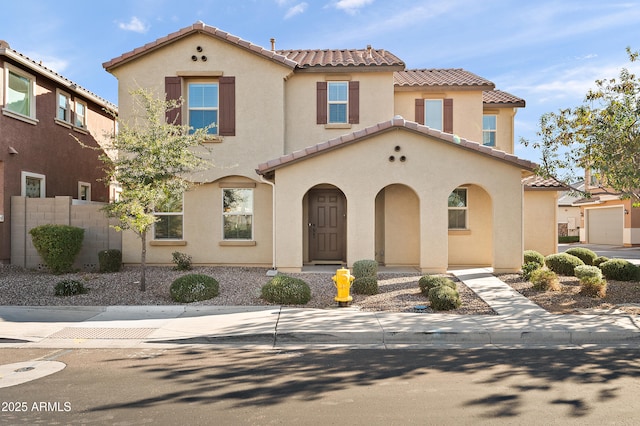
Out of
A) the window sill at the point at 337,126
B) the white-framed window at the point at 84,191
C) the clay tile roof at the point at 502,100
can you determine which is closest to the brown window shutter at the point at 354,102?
the window sill at the point at 337,126

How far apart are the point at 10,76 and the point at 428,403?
15.8m

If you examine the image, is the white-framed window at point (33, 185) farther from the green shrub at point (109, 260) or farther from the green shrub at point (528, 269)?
the green shrub at point (528, 269)

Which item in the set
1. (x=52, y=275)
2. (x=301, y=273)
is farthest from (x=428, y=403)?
(x=52, y=275)

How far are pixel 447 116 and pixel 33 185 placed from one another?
14475mm

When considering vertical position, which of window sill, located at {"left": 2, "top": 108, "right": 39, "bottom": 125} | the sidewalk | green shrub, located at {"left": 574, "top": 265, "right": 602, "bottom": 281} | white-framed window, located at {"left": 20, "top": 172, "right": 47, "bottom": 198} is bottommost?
the sidewalk

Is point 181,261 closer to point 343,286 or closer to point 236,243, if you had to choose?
point 236,243

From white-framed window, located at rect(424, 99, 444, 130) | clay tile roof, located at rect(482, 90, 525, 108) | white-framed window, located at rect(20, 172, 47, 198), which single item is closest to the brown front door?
white-framed window, located at rect(424, 99, 444, 130)

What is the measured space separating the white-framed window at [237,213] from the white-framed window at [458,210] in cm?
650

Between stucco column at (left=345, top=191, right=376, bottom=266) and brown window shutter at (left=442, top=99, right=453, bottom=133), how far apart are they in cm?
509

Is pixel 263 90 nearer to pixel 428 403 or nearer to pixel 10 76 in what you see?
pixel 10 76

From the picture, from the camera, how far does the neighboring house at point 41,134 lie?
1427 cm

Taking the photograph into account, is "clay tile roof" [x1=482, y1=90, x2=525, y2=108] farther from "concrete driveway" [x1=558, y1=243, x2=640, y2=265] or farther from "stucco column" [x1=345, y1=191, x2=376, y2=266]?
"concrete driveway" [x1=558, y1=243, x2=640, y2=265]

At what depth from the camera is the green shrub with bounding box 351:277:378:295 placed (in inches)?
433

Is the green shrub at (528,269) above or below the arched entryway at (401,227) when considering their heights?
below
